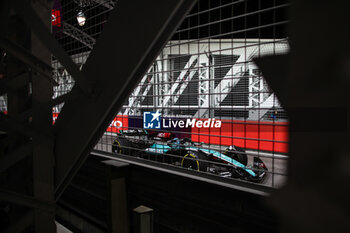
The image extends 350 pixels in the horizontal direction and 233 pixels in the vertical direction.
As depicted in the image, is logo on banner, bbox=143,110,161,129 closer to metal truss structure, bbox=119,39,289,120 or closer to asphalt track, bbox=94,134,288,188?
metal truss structure, bbox=119,39,289,120

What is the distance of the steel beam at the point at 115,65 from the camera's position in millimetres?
1078

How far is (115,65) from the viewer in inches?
47.8

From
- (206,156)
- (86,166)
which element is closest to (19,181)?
(86,166)

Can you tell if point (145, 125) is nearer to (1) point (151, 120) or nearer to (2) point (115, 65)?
(1) point (151, 120)

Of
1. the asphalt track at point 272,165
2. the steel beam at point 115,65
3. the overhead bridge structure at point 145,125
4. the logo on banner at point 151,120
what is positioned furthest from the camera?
the logo on banner at point 151,120

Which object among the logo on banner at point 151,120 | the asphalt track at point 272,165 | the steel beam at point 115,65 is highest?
the steel beam at point 115,65

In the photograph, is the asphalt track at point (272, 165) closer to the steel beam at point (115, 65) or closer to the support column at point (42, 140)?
the steel beam at point (115, 65)

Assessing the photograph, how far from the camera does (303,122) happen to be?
0.90 ft

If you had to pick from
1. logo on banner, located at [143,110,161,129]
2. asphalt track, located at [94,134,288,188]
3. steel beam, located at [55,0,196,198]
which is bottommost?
asphalt track, located at [94,134,288,188]

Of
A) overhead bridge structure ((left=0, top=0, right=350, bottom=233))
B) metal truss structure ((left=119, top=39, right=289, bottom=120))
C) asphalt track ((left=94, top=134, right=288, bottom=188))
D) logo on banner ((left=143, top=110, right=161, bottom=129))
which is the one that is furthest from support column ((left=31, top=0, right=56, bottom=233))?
logo on banner ((left=143, top=110, right=161, bottom=129))

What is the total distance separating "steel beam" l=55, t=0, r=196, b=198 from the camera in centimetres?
108

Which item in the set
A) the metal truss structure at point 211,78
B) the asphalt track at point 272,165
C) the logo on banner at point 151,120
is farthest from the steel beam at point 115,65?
the logo on banner at point 151,120

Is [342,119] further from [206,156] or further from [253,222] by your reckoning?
[206,156]

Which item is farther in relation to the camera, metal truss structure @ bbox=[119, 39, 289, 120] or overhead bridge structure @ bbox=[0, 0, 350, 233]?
metal truss structure @ bbox=[119, 39, 289, 120]
